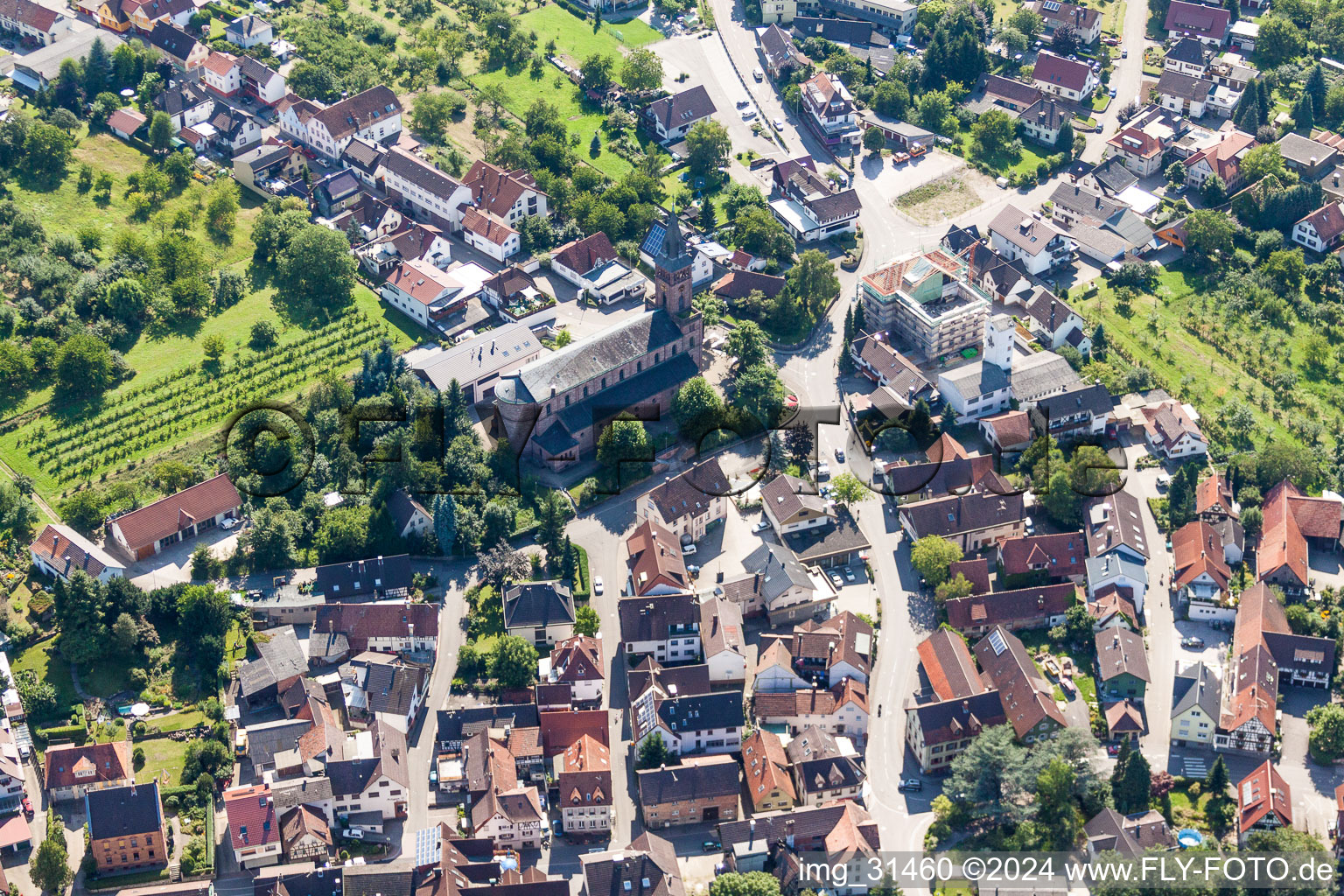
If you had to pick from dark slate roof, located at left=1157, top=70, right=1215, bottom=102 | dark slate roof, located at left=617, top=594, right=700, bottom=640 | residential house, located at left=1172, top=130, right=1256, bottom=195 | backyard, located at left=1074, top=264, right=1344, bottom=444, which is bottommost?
backyard, located at left=1074, top=264, right=1344, bottom=444

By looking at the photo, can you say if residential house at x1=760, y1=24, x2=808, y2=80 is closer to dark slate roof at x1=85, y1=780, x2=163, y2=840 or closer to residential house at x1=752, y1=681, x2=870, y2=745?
residential house at x1=752, y1=681, x2=870, y2=745

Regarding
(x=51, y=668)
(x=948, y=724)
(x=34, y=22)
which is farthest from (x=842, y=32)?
(x=51, y=668)

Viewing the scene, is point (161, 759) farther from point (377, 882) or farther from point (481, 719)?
point (481, 719)

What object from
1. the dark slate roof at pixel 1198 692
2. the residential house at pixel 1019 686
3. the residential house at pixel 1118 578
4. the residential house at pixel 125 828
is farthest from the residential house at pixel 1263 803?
the residential house at pixel 125 828

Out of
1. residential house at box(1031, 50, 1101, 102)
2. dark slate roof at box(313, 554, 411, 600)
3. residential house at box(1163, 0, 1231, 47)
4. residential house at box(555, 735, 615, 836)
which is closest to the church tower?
dark slate roof at box(313, 554, 411, 600)

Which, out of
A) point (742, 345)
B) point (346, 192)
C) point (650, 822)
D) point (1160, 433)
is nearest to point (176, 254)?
point (346, 192)

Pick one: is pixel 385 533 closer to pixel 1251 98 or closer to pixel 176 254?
pixel 176 254
